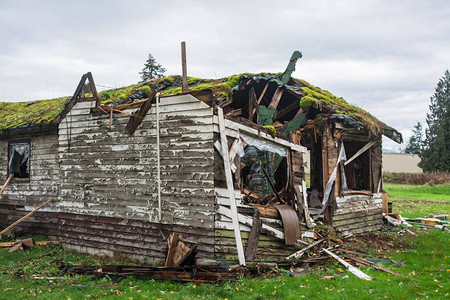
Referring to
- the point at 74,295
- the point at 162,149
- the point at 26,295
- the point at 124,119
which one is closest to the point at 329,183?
the point at 162,149

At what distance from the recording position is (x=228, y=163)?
734cm

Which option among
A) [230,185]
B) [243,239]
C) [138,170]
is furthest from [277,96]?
[243,239]

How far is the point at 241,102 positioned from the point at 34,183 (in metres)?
7.20

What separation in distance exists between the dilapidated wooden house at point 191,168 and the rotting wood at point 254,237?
21 mm

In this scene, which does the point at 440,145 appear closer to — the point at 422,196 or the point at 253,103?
the point at 422,196

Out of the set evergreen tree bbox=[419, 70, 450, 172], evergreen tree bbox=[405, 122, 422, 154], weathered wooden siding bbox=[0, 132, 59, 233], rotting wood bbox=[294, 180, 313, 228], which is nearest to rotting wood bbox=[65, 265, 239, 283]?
rotting wood bbox=[294, 180, 313, 228]

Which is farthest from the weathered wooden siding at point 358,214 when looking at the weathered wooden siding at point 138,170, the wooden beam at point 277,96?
the weathered wooden siding at point 138,170

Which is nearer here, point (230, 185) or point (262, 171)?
point (230, 185)

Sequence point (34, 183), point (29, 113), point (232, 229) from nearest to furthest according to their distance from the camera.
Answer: point (232, 229) < point (34, 183) < point (29, 113)

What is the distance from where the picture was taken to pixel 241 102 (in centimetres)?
1231

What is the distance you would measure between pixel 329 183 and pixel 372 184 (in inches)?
106

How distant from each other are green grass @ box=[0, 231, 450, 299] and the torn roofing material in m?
4.50

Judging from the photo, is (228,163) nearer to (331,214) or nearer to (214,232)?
(214,232)

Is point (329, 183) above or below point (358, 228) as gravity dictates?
above
